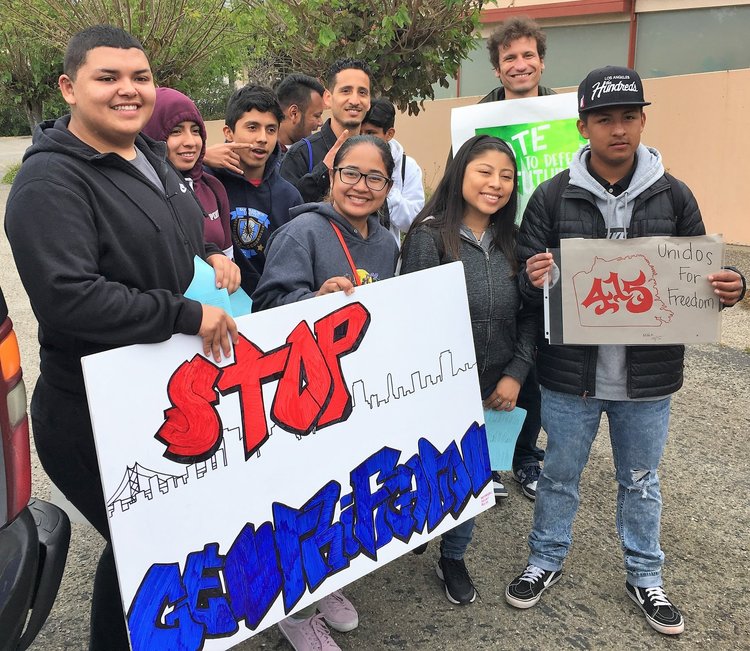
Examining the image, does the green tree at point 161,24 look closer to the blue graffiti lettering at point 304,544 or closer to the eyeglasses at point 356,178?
the eyeglasses at point 356,178

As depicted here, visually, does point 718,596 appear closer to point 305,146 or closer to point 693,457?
point 693,457

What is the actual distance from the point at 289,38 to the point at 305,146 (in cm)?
336

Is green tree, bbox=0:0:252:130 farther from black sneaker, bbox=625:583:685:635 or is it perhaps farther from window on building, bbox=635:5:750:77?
black sneaker, bbox=625:583:685:635

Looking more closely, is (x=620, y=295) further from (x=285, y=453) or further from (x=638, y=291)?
(x=285, y=453)

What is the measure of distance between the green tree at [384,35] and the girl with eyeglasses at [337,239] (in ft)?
11.8

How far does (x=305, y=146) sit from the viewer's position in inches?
148

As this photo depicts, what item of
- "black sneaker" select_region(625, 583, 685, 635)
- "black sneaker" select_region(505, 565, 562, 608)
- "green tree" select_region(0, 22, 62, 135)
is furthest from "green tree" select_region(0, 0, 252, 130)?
"black sneaker" select_region(625, 583, 685, 635)

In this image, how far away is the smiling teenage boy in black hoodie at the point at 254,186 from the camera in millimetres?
3141

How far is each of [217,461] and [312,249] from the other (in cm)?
84

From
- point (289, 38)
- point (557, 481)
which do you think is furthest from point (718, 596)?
point (289, 38)

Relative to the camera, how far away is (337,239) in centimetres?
249

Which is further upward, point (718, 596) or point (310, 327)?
point (310, 327)

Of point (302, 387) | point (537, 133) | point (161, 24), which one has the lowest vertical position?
point (302, 387)

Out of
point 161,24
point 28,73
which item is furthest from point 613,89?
point 28,73
